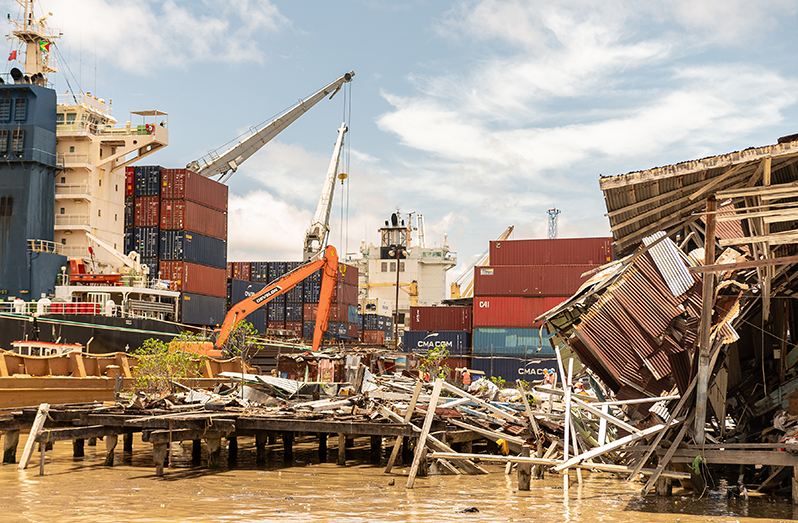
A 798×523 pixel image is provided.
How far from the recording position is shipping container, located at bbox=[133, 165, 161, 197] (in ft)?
169

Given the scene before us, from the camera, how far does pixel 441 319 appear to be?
211ft

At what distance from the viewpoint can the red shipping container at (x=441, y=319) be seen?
63.3m

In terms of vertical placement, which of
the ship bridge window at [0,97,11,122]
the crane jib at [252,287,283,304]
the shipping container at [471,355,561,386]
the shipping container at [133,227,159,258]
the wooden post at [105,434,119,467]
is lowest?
the shipping container at [471,355,561,386]

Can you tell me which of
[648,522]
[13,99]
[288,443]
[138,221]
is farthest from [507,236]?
[648,522]

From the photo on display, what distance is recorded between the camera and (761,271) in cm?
1402

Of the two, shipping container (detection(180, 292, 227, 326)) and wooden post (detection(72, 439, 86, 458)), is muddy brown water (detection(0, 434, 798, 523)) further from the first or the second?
shipping container (detection(180, 292, 227, 326))

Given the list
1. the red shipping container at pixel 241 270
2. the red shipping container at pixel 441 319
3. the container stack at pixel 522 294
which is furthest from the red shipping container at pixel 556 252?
the red shipping container at pixel 241 270

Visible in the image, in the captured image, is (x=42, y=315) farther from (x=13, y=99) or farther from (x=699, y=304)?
(x=699, y=304)

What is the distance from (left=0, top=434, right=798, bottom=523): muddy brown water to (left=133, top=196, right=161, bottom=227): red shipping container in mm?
33442

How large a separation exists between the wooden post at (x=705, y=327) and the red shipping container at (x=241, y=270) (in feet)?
218

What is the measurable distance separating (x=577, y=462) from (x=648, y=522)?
1.54m

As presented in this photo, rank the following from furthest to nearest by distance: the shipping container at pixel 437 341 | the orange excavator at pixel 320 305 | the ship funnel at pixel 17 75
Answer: the shipping container at pixel 437 341 → the ship funnel at pixel 17 75 → the orange excavator at pixel 320 305

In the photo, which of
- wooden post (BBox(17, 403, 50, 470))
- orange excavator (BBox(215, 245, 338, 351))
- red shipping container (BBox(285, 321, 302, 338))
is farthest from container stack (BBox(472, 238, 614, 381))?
wooden post (BBox(17, 403, 50, 470))

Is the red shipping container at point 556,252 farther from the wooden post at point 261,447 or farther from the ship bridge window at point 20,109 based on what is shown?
the wooden post at point 261,447
